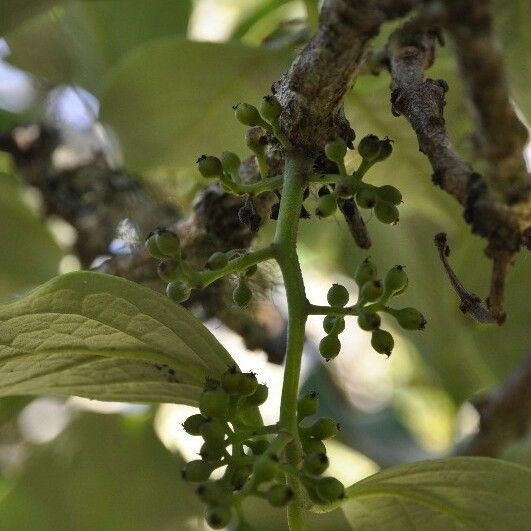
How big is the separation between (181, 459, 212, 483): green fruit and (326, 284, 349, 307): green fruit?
15 centimetres

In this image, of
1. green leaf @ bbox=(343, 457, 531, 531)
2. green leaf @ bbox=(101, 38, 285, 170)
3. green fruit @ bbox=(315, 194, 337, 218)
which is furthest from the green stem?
green leaf @ bbox=(101, 38, 285, 170)

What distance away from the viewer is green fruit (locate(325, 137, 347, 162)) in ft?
1.93

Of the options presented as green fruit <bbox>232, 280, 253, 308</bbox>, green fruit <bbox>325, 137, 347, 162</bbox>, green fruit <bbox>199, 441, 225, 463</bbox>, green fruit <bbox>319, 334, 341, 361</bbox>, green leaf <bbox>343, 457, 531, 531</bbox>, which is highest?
green fruit <bbox>325, 137, 347, 162</bbox>

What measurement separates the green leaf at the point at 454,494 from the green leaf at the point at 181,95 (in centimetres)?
50

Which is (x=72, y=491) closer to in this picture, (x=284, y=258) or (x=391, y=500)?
(x=391, y=500)

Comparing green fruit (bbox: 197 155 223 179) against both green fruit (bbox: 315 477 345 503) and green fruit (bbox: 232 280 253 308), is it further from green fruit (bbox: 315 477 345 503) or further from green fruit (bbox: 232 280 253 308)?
green fruit (bbox: 315 477 345 503)

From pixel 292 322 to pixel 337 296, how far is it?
68 millimetres

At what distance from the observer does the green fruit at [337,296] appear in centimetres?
63

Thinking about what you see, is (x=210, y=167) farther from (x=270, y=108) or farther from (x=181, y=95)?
(x=181, y=95)

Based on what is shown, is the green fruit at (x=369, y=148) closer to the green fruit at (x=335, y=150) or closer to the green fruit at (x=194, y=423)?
the green fruit at (x=335, y=150)

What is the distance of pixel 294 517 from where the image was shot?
23.0 inches

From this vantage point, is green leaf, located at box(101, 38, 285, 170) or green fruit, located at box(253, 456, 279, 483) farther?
green leaf, located at box(101, 38, 285, 170)

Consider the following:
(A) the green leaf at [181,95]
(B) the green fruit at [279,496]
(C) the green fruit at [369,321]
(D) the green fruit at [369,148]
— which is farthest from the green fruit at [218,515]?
(A) the green leaf at [181,95]

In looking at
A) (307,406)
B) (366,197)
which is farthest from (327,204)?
(307,406)
